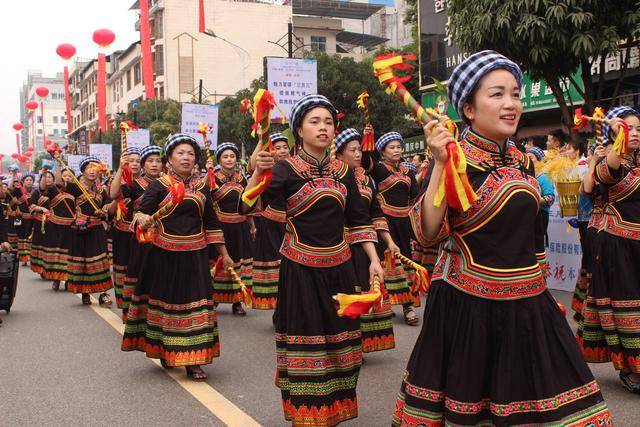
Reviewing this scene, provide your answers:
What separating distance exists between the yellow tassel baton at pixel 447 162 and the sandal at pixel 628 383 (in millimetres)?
3147

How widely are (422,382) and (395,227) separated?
555cm

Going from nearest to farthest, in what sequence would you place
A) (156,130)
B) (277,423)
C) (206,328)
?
(277,423)
(206,328)
(156,130)

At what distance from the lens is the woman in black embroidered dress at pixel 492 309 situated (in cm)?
300

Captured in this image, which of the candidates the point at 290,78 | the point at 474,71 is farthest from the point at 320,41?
the point at 474,71

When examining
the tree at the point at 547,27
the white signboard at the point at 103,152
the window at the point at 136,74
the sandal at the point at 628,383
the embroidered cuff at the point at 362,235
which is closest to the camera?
the embroidered cuff at the point at 362,235

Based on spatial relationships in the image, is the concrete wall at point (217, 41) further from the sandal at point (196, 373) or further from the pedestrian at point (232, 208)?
the sandal at point (196, 373)

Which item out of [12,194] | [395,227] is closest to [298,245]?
[395,227]

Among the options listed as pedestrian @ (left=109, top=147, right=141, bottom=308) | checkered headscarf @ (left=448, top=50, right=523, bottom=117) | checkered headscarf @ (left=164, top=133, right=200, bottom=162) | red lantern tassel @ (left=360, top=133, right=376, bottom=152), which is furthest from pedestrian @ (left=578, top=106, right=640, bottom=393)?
pedestrian @ (left=109, top=147, right=141, bottom=308)

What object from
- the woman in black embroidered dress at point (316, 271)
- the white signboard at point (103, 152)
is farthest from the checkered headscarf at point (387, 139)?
the white signboard at point (103, 152)

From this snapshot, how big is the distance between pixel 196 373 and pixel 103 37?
27.3 metres

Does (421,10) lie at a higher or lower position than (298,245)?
higher

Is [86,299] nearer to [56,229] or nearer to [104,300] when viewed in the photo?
[104,300]

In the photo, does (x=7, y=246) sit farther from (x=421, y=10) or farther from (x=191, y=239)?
(x=421, y=10)

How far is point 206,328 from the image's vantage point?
242 inches
